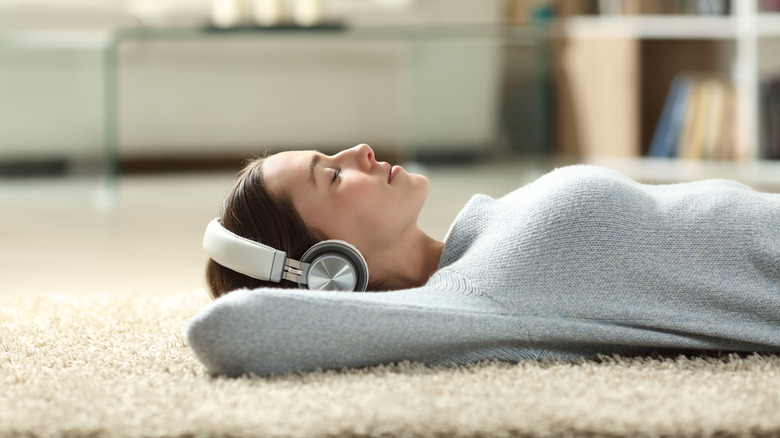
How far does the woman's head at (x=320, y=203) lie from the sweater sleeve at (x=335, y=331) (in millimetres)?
110

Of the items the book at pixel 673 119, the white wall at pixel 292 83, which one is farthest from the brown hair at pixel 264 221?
the book at pixel 673 119

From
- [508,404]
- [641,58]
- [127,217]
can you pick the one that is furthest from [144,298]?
[641,58]

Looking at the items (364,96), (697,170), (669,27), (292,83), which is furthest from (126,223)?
(669,27)

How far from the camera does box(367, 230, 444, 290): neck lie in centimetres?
107

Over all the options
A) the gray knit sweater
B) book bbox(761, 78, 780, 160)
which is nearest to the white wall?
book bbox(761, 78, 780, 160)

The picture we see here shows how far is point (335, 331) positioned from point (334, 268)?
0.12 m

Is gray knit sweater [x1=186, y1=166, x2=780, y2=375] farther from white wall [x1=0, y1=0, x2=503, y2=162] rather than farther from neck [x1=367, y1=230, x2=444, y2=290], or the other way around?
white wall [x1=0, y1=0, x2=503, y2=162]

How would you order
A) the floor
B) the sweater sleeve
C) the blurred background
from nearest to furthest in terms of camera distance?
1. the sweater sleeve
2. the floor
3. the blurred background

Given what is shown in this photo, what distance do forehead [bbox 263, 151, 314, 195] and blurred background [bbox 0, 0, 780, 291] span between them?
1.23 metres

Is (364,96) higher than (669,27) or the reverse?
the reverse

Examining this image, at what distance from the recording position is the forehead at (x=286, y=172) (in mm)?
1030

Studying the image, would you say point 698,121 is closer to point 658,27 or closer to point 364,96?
point 658,27

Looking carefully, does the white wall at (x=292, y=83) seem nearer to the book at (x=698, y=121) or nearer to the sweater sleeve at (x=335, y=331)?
the book at (x=698, y=121)

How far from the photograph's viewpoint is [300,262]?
3.29 ft
